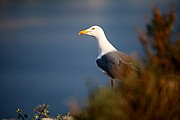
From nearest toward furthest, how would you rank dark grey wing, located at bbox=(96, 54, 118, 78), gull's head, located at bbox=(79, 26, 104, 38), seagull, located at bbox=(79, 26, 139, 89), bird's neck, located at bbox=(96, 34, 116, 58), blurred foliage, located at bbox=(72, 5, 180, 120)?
1. blurred foliage, located at bbox=(72, 5, 180, 120)
2. seagull, located at bbox=(79, 26, 139, 89)
3. dark grey wing, located at bbox=(96, 54, 118, 78)
4. bird's neck, located at bbox=(96, 34, 116, 58)
5. gull's head, located at bbox=(79, 26, 104, 38)

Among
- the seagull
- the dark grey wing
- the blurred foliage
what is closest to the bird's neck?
the seagull

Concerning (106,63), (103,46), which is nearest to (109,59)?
(106,63)

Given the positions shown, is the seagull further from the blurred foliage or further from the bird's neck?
the blurred foliage

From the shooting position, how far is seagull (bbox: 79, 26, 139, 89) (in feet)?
23.7

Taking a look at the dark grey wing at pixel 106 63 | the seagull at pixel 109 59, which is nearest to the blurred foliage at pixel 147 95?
the seagull at pixel 109 59

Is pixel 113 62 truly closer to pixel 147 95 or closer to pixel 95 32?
pixel 95 32

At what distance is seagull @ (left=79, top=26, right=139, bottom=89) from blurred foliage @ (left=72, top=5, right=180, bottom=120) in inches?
22.8

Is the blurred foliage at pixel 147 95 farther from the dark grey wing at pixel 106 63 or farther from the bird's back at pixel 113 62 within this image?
the dark grey wing at pixel 106 63

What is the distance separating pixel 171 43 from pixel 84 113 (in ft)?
4.63

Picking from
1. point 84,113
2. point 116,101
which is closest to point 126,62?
point 84,113

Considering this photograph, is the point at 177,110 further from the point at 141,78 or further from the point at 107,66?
the point at 107,66

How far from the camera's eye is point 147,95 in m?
5.26

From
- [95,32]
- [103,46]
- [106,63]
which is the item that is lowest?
[106,63]

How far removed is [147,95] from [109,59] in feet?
8.57
